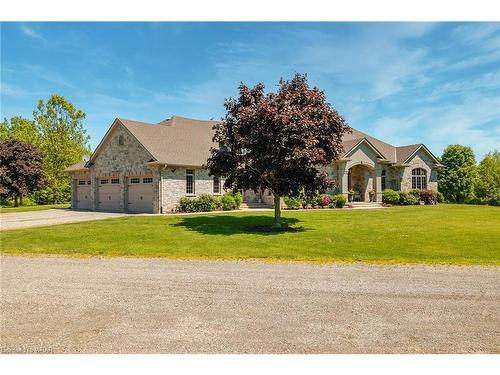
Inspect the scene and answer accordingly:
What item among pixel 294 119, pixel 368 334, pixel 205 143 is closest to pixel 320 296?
pixel 368 334

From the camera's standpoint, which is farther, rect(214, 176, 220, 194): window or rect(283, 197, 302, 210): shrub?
rect(214, 176, 220, 194): window

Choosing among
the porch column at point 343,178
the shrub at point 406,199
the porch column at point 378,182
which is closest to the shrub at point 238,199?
the porch column at point 343,178

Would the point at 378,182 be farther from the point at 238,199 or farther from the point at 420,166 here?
the point at 238,199

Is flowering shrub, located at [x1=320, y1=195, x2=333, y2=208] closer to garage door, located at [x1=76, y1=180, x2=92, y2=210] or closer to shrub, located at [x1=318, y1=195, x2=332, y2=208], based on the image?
shrub, located at [x1=318, y1=195, x2=332, y2=208]

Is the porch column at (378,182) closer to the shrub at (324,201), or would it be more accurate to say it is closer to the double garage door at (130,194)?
the shrub at (324,201)

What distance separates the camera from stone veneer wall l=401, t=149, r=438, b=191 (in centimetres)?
3591

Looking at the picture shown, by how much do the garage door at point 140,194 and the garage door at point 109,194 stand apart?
1596 millimetres

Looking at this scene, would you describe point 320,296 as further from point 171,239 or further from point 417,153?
point 417,153

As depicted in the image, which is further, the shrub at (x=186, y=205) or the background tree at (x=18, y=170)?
the background tree at (x=18, y=170)

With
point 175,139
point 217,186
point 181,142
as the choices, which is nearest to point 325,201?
point 217,186

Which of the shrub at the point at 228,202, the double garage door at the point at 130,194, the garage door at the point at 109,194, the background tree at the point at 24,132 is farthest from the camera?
the background tree at the point at 24,132

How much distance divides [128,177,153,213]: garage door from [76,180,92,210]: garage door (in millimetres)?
6083

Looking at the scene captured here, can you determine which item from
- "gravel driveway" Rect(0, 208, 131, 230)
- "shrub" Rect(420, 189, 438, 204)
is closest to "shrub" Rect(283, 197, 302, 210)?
"gravel driveway" Rect(0, 208, 131, 230)

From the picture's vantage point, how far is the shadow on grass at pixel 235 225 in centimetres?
1798
